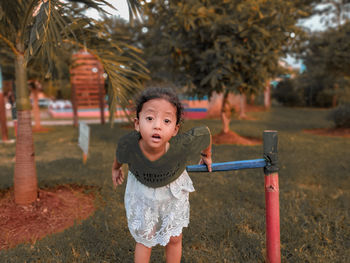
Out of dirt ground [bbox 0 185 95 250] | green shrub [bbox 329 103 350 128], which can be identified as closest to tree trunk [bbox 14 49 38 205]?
dirt ground [bbox 0 185 95 250]

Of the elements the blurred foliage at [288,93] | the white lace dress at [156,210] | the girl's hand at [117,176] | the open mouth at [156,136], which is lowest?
the white lace dress at [156,210]

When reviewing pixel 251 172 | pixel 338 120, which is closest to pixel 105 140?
pixel 251 172

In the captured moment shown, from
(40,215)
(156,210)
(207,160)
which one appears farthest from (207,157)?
(40,215)

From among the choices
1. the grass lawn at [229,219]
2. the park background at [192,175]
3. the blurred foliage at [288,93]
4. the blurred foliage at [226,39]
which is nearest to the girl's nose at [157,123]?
the park background at [192,175]

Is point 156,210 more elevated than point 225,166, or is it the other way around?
point 225,166

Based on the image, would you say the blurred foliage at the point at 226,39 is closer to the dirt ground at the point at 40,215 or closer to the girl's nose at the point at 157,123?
the dirt ground at the point at 40,215

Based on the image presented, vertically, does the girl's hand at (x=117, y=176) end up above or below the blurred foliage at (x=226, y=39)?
below

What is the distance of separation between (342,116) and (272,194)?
9.50 metres

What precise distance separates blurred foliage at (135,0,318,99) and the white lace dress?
5.11 m

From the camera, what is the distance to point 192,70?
296 inches

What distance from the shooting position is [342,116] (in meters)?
9.83

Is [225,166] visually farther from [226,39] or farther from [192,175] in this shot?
[226,39]

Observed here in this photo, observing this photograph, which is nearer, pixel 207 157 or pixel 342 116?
pixel 207 157

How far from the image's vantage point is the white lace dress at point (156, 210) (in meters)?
1.68
